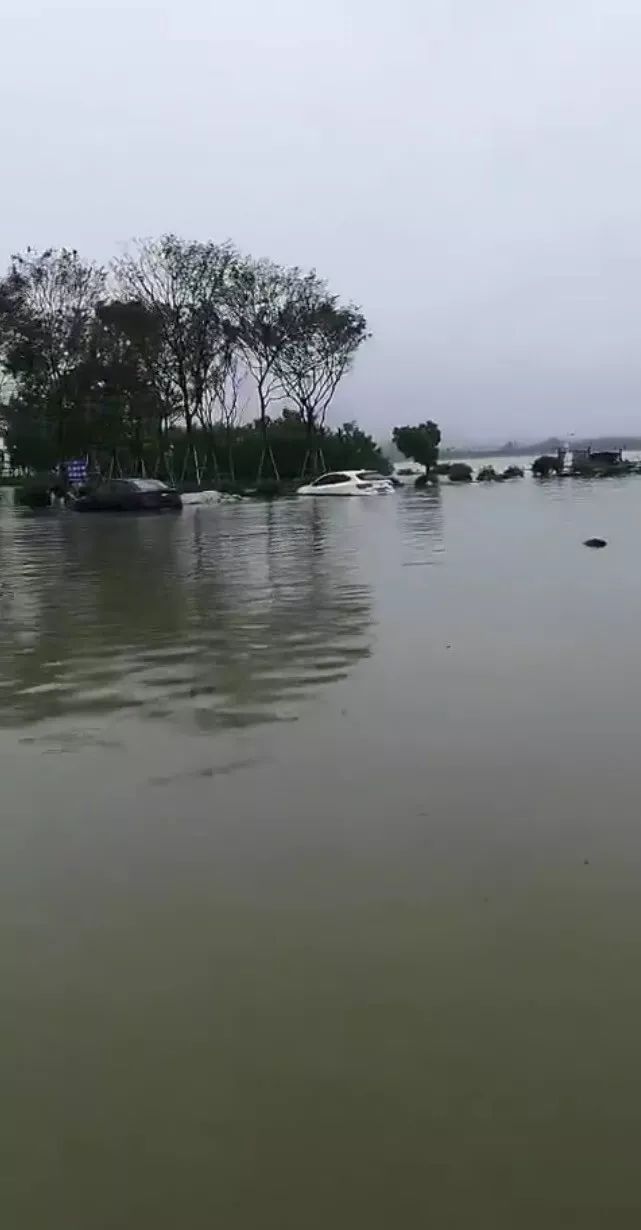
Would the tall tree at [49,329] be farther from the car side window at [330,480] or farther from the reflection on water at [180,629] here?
the reflection on water at [180,629]

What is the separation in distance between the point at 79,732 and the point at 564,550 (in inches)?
459

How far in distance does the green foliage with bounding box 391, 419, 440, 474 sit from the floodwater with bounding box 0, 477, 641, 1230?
63.3 m

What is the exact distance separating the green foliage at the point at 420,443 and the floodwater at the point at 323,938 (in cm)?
6331

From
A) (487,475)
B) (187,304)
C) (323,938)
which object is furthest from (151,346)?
(323,938)

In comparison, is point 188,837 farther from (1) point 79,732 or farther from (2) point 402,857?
(1) point 79,732

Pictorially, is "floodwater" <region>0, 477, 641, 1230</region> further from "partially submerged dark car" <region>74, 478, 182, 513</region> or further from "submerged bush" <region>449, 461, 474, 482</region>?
"submerged bush" <region>449, 461, 474, 482</region>

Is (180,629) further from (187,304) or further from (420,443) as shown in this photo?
(420,443)

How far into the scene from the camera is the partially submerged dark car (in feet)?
119

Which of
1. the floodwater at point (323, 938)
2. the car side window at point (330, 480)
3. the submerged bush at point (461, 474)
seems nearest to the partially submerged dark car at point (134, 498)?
the car side window at point (330, 480)

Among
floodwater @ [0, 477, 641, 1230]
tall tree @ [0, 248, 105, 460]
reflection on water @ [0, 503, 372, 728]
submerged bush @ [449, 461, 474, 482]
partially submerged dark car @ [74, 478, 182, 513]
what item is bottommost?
floodwater @ [0, 477, 641, 1230]

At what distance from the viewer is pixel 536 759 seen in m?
5.32

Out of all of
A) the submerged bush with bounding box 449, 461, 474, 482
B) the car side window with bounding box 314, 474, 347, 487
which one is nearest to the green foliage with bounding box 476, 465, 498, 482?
the submerged bush with bounding box 449, 461, 474, 482

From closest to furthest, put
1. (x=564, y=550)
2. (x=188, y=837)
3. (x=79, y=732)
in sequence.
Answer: (x=188, y=837) → (x=79, y=732) → (x=564, y=550)

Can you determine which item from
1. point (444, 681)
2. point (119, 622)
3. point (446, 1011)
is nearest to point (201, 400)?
point (119, 622)
